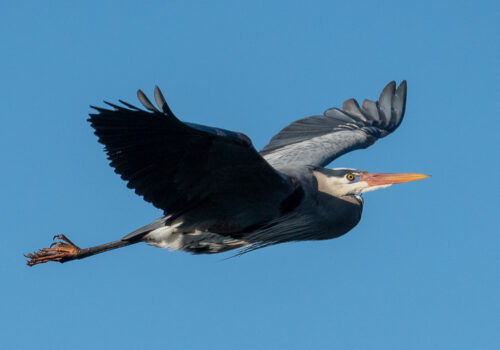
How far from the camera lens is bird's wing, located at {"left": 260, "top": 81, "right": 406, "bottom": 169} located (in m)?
9.52

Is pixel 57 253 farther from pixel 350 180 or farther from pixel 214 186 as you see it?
pixel 350 180

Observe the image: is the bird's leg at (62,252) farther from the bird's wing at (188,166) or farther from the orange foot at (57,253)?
the bird's wing at (188,166)

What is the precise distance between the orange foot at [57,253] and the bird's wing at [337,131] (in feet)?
7.82

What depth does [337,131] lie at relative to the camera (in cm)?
1054

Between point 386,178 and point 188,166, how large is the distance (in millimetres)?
2230

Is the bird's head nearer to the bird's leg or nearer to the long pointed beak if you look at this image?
the long pointed beak

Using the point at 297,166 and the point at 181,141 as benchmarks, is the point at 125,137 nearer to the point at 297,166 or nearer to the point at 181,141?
the point at 181,141

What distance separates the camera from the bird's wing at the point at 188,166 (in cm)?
642

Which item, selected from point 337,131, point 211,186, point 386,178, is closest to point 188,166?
point 211,186

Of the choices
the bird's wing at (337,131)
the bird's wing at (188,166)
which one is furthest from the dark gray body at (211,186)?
the bird's wing at (337,131)

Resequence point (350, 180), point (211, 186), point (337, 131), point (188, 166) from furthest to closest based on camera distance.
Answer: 1. point (337, 131)
2. point (350, 180)
3. point (211, 186)
4. point (188, 166)

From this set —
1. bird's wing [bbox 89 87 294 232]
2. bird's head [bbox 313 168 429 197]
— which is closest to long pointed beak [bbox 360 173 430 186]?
bird's head [bbox 313 168 429 197]

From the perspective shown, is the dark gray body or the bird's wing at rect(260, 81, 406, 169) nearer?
the dark gray body

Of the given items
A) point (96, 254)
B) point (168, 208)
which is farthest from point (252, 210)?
point (96, 254)
